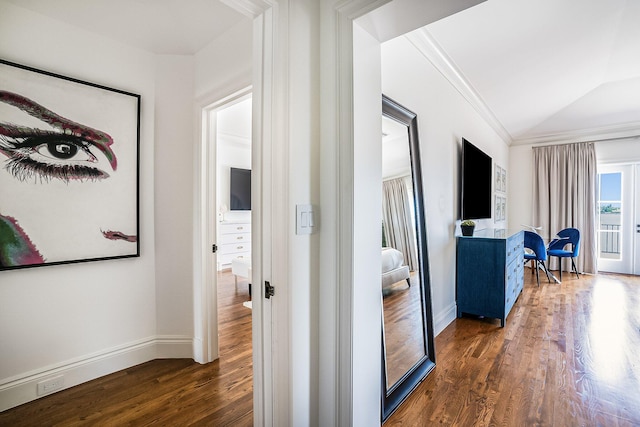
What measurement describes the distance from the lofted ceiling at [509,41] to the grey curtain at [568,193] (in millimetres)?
886

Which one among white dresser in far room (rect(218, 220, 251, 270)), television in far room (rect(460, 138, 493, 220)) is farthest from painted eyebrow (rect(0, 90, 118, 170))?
white dresser in far room (rect(218, 220, 251, 270))

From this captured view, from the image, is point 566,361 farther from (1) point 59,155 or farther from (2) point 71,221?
(1) point 59,155

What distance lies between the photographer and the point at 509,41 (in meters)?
2.63

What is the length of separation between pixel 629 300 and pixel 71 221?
5968 millimetres

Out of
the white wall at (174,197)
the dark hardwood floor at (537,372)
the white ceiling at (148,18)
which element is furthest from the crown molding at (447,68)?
the dark hardwood floor at (537,372)

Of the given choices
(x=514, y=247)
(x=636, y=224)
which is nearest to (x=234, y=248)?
(x=514, y=247)

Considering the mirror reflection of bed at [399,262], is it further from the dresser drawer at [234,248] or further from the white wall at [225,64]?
the dresser drawer at [234,248]

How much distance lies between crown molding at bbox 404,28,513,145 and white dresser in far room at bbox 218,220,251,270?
424 cm

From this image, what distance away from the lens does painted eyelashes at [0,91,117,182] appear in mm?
1720

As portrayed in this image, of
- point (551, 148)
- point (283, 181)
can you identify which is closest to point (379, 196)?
point (283, 181)

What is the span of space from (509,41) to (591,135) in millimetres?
4246

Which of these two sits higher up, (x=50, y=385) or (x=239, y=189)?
(x=239, y=189)

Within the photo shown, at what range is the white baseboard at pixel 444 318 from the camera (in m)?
2.74

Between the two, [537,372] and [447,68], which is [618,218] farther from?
[537,372]
